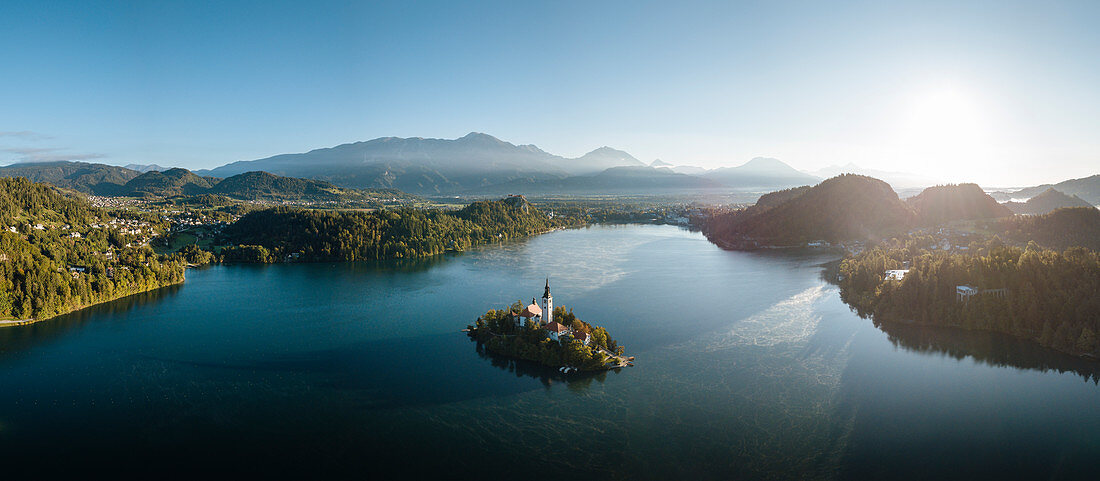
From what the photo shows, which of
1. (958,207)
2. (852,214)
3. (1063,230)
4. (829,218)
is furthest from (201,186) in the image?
(1063,230)

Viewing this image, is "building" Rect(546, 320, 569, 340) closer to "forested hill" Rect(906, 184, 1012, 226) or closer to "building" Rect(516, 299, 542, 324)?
"building" Rect(516, 299, 542, 324)

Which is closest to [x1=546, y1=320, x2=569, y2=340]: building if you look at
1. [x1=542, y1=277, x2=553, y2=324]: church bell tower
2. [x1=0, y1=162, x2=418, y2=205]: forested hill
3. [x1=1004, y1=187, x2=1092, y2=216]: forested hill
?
[x1=542, y1=277, x2=553, y2=324]: church bell tower

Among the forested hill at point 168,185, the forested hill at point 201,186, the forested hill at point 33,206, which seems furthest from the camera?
the forested hill at point 201,186

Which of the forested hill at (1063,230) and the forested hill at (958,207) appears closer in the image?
the forested hill at (1063,230)

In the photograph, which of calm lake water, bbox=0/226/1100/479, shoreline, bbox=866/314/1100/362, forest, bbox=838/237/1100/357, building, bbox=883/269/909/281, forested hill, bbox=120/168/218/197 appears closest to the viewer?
calm lake water, bbox=0/226/1100/479

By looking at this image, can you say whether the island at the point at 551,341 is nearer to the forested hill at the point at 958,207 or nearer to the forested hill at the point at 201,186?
the forested hill at the point at 958,207

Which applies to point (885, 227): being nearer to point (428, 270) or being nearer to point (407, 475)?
point (428, 270)

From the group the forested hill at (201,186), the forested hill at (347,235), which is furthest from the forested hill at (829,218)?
the forested hill at (201,186)
